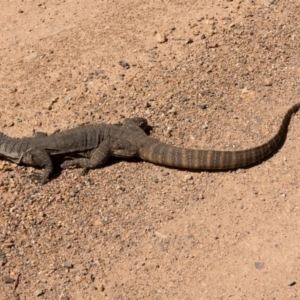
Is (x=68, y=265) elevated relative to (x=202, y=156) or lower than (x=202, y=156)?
lower

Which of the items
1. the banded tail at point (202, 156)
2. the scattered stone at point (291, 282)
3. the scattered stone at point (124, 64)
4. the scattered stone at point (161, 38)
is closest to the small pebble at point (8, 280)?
A: the banded tail at point (202, 156)

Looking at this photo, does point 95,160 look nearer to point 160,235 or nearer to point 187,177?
point 187,177

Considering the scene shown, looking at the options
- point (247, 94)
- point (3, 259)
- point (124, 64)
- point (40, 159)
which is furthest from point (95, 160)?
point (247, 94)

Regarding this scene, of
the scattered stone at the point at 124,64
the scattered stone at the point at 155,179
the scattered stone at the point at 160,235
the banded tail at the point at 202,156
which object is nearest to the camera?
the scattered stone at the point at 160,235

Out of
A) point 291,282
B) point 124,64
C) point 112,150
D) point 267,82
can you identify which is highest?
point 124,64

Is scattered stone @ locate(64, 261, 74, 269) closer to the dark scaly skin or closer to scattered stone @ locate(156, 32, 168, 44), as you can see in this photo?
the dark scaly skin

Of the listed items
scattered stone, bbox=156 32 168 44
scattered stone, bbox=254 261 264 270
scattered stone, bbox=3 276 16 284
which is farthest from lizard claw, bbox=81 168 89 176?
scattered stone, bbox=156 32 168 44

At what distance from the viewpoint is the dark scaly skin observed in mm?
7434

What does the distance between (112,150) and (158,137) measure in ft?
2.39

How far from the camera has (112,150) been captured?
25.5 ft

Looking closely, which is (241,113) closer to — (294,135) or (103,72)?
(294,135)

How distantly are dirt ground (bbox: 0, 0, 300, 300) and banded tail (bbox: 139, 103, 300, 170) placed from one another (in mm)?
135

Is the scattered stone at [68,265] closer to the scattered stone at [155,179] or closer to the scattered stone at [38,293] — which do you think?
the scattered stone at [38,293]

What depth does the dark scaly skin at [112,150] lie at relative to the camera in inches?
293
